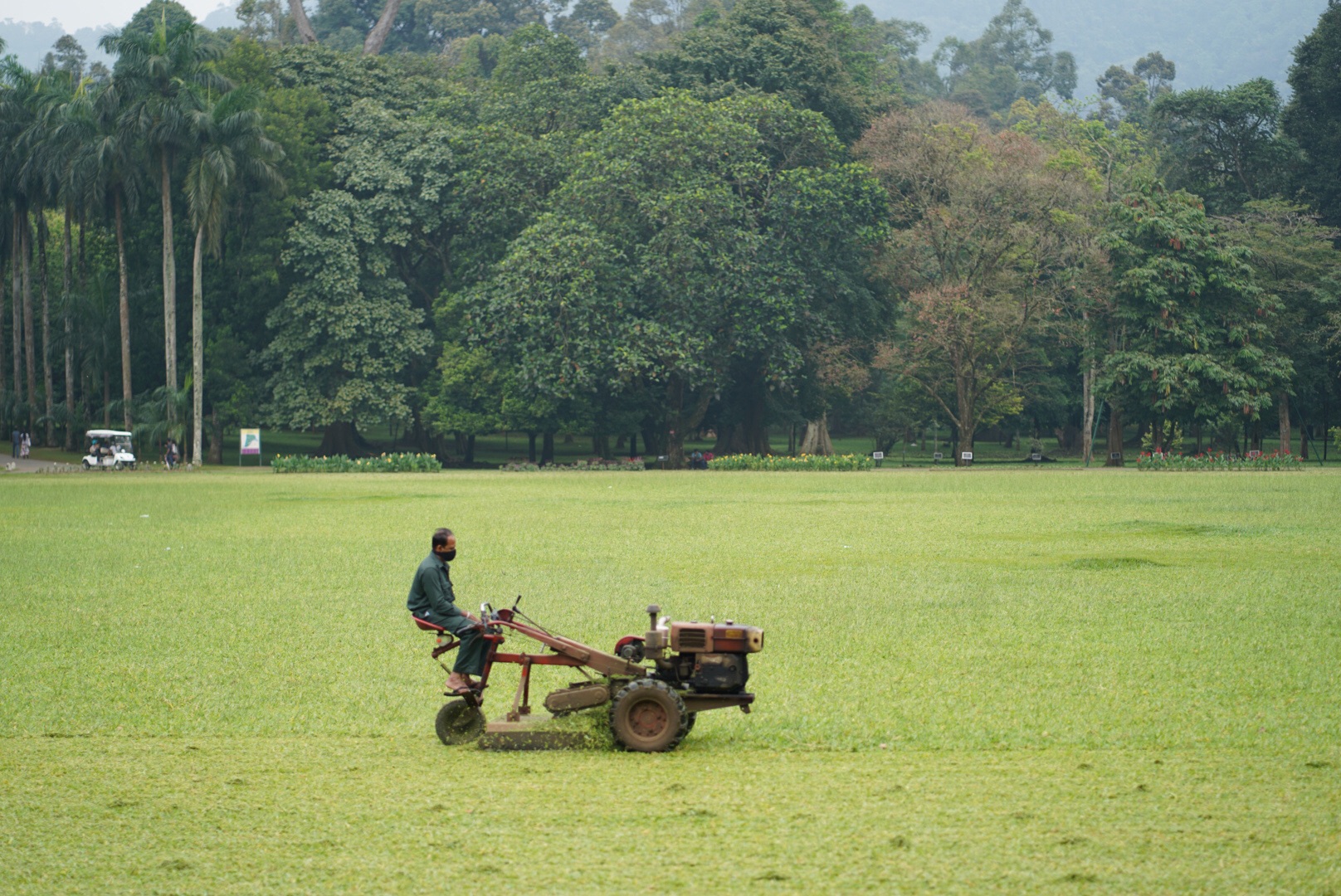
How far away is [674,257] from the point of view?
5094 centimetres

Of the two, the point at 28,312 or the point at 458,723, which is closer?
the point at 458,723

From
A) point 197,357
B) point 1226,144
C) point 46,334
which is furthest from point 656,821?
point 1226,144

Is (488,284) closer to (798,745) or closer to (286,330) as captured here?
(286,330)

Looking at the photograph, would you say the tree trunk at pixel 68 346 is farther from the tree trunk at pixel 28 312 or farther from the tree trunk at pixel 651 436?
the tree trunk at pixel 651 436

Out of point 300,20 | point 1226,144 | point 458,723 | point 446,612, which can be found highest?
point 300,20

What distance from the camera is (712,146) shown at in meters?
52.2

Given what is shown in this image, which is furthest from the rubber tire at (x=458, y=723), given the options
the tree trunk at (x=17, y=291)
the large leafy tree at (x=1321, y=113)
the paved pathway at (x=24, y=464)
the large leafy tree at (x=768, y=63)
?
the large leafy tree at (x=1321, y=113)

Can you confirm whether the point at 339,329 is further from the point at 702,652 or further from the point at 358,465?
the point at 702,652

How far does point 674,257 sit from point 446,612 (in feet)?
143

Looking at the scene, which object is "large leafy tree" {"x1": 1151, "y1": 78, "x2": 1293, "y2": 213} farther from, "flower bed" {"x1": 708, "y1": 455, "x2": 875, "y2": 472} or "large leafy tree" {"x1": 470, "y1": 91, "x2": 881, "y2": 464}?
"flower bed" {"x1": 708, "y1": 455, "x2": 875, "y2": 472}

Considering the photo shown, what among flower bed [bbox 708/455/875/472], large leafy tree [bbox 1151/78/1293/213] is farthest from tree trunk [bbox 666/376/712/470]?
large leafy tree [bbox 1151/78/1293/213]

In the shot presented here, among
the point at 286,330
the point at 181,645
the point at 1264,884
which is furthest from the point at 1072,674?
the point at 286,330

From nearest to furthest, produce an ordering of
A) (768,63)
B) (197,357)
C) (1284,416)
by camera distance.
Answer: (197,357) < (768,63) < (1284,416)

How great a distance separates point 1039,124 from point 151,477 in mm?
55505
